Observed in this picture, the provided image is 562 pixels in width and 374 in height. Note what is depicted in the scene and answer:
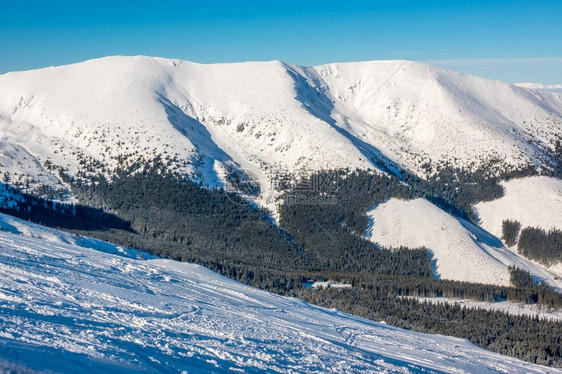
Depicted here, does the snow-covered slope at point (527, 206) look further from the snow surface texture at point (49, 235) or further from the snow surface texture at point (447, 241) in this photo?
the snow surface texture at point (49, 235)

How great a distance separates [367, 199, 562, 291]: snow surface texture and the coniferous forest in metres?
3.27

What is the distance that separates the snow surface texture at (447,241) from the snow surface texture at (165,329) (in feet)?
233

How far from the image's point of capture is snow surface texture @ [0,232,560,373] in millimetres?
25297

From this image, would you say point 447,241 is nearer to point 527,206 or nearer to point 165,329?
point 527,206

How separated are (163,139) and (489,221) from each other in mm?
115704

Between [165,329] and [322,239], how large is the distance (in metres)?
114

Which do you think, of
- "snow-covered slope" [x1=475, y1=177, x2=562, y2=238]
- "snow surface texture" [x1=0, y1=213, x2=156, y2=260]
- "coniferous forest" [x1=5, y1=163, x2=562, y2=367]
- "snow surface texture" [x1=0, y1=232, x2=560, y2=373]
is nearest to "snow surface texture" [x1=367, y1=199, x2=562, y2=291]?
"coniferous forest" [x1=5, y1=163, x2=562, y2=367]

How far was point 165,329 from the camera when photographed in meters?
33.5

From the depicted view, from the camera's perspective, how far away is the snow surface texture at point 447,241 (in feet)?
419

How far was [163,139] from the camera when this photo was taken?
187 metres

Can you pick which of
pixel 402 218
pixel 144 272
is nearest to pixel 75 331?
pixel 144 272

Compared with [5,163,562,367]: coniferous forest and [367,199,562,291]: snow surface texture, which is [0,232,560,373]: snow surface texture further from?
[367,199,562,291]: snow surface texture

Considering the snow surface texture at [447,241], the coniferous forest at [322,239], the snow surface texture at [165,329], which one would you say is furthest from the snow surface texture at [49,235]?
the snow surface texture at [447,241]

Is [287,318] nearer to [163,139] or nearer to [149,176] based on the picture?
[149,176]
